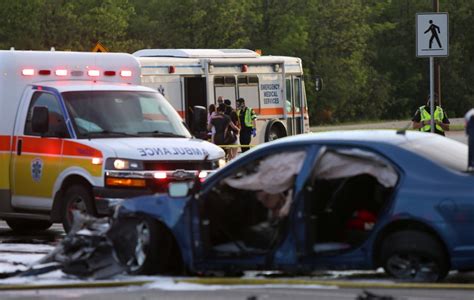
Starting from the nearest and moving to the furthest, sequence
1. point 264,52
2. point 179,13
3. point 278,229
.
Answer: point 278,229
point 179,13
point 264,52

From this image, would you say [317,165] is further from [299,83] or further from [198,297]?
[299,83]

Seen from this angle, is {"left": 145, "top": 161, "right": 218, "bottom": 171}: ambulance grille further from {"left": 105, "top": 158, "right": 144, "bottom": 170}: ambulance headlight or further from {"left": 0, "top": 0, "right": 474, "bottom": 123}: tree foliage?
{"left": 0, "top": 0, "right": 474, "bottom": 123}: tree foliage

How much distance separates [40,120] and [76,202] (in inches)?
43.6

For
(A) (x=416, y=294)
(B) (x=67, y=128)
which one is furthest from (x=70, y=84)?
(A) (x=416, y=294)

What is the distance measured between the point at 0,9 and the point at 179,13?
11.5 meters

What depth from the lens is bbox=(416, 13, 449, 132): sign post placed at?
18.9 metres

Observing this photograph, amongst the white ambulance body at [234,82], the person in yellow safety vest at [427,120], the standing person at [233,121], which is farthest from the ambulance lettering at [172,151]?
the white ambulance body at [234,82]

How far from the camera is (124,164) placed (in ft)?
46.3

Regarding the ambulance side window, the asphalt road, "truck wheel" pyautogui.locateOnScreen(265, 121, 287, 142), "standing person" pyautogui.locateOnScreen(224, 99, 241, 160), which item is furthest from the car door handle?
"truck wheel" pyautogui.locateOnScreen(265, 121, 287, 142)

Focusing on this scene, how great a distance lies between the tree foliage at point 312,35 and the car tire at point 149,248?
53.2 m

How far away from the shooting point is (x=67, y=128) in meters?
14.8

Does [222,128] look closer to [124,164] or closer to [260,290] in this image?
[124,164]

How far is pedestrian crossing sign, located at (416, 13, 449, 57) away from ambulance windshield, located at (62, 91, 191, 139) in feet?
16.2

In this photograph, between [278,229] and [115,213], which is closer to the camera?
Result: [278,229]
